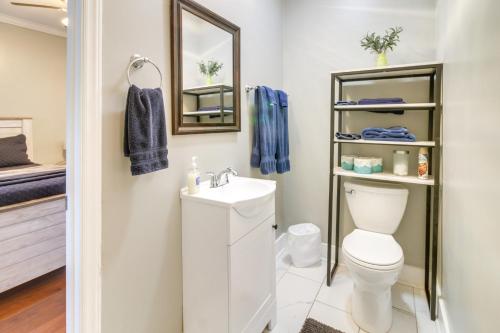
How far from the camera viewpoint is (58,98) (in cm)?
401

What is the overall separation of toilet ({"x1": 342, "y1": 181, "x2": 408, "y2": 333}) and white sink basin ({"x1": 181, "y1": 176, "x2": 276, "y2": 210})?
688mm

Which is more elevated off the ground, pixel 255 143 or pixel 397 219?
pixel 255 143

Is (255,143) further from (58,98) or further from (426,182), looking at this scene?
(58,98)

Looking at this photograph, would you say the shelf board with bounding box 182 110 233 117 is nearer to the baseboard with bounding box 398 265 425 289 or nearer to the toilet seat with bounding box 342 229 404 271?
the toilet seat with bounding box 342 229 404 271

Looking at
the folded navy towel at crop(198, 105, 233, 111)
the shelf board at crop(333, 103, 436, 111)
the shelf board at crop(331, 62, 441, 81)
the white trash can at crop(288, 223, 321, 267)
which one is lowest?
the white trash can at crop(288, 223, 321, 267)

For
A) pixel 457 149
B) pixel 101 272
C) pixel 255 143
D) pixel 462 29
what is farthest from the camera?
pixel 255 143

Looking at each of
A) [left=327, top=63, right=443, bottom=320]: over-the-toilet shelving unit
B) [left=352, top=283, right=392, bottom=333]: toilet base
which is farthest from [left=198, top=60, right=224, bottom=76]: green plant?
[left=352, top=283, right=392, bottom=333]: toilet base

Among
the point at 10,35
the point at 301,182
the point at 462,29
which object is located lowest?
the point at 301,182

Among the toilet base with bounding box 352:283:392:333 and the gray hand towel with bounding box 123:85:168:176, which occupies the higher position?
the gray hand towel with bounding box 123:85:168:176

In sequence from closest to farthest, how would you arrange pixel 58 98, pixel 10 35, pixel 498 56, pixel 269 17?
pixel 498 56 → pixel 269 17 → pixel 10 35 → pixel 58 98

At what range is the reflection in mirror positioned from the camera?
150 cm

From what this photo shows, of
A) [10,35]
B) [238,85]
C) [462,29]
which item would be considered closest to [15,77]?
[10,35]

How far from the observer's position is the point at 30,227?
6.66 feet

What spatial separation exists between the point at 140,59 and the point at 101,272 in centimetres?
93
